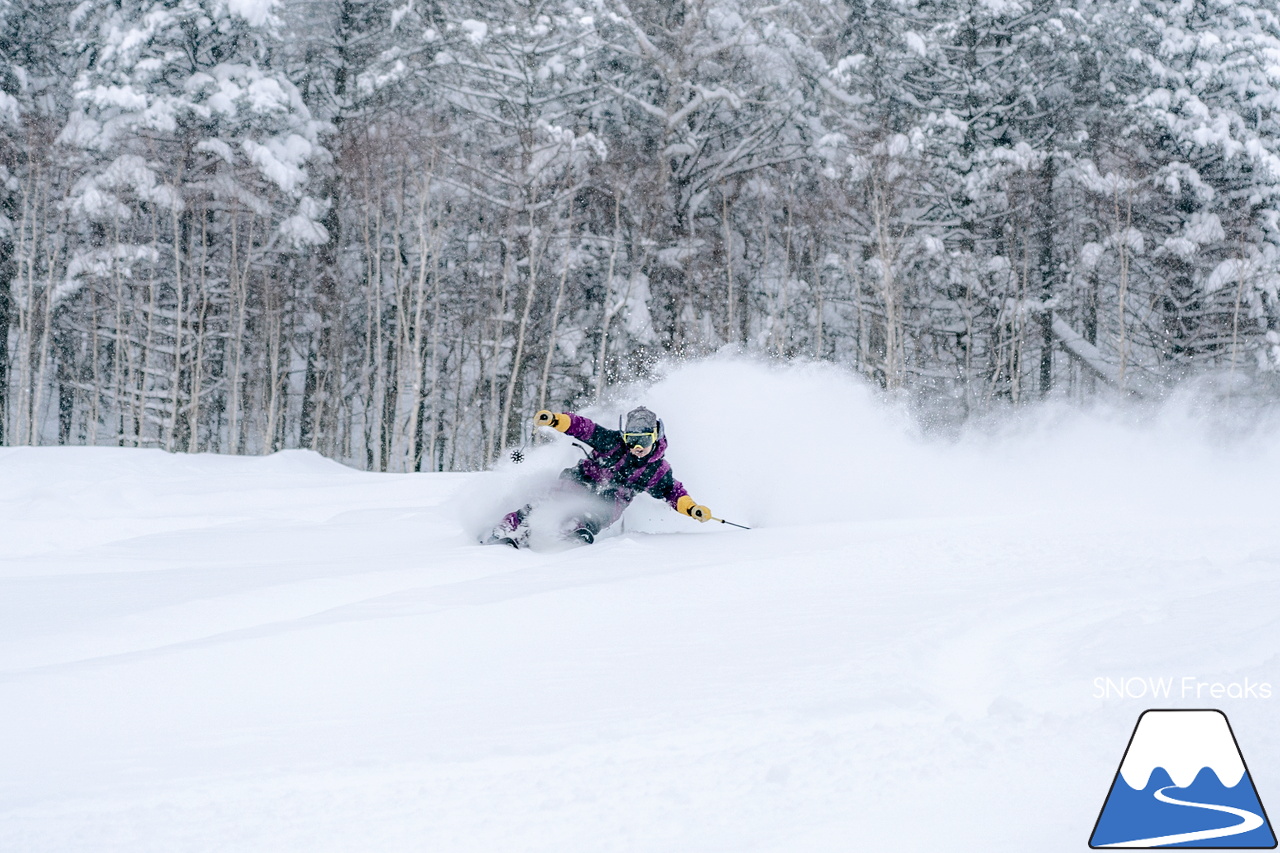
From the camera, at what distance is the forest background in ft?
65.6

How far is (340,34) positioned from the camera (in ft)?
77.3

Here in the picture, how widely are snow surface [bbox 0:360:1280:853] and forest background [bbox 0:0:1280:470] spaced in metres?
12.7

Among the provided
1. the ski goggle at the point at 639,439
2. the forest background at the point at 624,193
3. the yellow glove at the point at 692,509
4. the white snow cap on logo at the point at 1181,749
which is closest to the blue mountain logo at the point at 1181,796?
the white snow cap on logo at the point at 1181,749

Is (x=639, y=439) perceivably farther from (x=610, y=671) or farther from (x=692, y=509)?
(x=610, y=671)

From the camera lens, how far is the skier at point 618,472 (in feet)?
25.8

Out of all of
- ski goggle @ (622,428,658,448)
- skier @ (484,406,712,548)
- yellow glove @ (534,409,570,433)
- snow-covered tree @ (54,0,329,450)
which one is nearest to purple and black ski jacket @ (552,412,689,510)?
skier @ (484,406,712,548)

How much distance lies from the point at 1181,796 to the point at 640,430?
18.5 feet

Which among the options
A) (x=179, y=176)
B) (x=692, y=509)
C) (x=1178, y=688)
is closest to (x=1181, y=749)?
(x=1178, y=688)

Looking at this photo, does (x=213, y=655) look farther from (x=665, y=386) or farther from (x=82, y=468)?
(x=82, y=468)

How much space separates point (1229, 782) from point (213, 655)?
362cm

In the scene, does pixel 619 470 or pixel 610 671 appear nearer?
pixel 610 671

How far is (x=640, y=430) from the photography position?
25.8 ft

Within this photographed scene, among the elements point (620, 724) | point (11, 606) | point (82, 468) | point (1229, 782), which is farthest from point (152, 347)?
point (1229, 782)

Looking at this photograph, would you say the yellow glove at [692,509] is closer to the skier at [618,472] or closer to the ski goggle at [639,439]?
the skier at [618,472]
